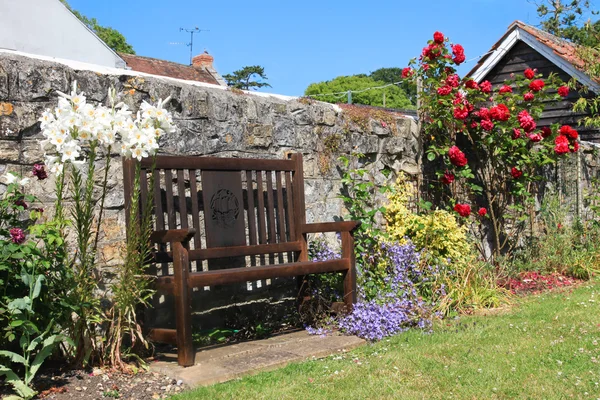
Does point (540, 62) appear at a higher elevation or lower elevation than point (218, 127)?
higher

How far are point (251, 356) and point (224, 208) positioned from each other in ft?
3.66

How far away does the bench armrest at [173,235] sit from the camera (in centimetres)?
359

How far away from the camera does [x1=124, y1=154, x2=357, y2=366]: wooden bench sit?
3.72 m

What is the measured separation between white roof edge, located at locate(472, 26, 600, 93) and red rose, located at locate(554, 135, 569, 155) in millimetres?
4624

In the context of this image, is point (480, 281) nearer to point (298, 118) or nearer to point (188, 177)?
point (298, 118)

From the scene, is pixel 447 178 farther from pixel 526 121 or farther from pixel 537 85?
pixel 537 85

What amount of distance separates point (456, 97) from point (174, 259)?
13.3 feet

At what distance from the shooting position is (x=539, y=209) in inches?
321

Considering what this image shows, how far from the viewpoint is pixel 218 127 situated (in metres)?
4.72

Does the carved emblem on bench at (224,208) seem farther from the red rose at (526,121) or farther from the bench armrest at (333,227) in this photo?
the red rose at (526,121)

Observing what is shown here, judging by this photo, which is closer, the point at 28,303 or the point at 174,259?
the point at 28,303

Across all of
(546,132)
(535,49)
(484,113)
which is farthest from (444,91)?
(535,49)

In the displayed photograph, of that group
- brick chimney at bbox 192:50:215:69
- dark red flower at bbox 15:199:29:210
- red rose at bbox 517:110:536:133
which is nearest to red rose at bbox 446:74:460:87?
red rose at bbox 517:110:536:133

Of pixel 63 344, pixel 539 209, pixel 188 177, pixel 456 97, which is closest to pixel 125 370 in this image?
pixel 63 344
